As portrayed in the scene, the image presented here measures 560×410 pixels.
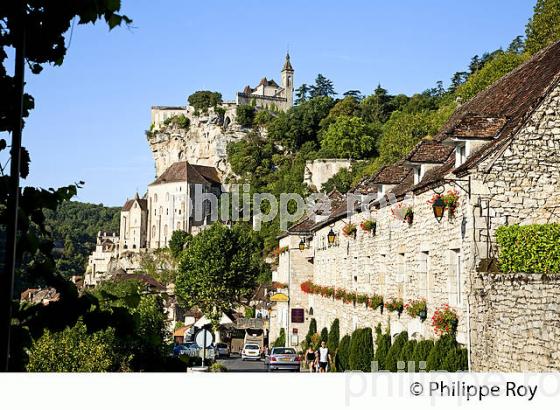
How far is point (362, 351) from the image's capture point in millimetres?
21406

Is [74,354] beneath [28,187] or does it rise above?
beneath

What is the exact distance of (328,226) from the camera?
99.5ft

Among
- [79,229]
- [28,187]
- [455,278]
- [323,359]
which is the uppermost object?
[79,229]

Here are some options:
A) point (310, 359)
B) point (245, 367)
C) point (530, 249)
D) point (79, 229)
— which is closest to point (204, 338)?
point (530, 249)

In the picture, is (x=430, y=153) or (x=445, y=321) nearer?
(x=445, y=321)

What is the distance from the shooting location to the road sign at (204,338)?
15.5 meters

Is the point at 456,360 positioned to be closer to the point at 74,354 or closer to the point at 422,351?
the point at 422,351

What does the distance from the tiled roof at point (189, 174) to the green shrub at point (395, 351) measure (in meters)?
100

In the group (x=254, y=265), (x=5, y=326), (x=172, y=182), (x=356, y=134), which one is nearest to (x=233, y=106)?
(x=172, y=182)

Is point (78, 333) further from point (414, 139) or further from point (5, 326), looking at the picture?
point (414, 139)

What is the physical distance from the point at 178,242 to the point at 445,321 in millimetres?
96684

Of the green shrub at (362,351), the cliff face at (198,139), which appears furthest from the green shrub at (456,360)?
the cliff face at (198,139)

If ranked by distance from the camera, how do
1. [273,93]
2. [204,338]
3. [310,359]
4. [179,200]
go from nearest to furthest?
[204,338] → [310,359] → [179,200] → [273,93]
